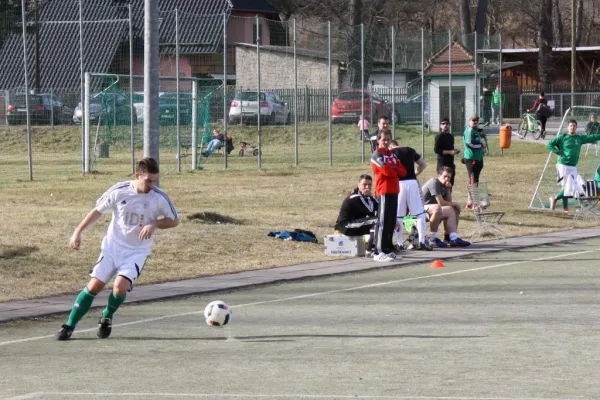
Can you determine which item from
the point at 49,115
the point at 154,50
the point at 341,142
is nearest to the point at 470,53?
the point at 341,142

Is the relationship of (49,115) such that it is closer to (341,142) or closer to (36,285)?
(341,142)

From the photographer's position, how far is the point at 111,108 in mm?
34844

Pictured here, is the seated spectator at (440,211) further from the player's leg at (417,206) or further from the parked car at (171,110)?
the parked car at (171,110)

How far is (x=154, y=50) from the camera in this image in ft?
61.3

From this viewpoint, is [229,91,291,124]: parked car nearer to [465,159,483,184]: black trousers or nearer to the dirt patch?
[465,159,483,184]: black trousers

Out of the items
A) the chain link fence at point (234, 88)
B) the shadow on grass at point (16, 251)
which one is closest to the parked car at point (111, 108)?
the chain link fence at point (234, 88)

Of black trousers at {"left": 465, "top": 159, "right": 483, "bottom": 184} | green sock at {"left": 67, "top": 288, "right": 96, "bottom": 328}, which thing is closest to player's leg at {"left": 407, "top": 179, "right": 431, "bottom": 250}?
black trousers at {"left": 465, "top": 159, "right": 483, "bottom": 184}

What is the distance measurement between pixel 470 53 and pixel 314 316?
2997 centimetres

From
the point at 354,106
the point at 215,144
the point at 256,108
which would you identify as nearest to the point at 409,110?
the point at 354,106

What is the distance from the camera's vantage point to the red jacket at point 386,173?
1741cm

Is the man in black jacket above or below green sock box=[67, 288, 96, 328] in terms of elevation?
above

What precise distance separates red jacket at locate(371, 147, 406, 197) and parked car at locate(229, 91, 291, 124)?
63.5ft

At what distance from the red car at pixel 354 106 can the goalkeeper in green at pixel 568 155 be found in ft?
39.7

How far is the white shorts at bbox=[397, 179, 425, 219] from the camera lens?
18.7m
